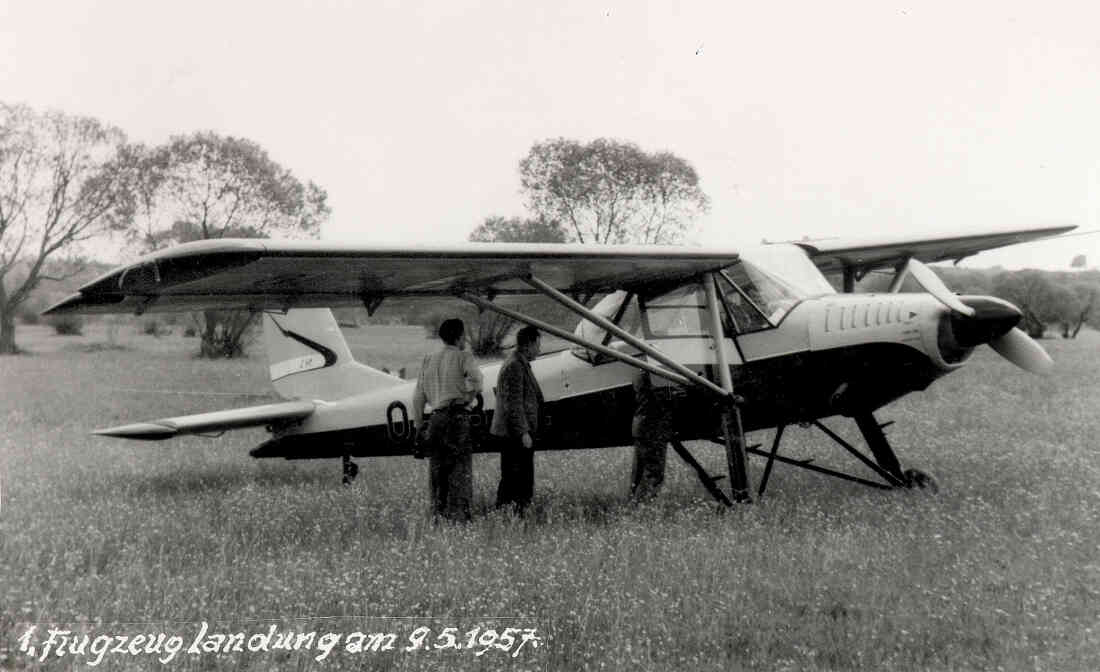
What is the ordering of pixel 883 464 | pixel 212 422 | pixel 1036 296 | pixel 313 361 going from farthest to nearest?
pixel 1036 296 → pixel 313 361 → pixel 212 422 → pixel 883 464

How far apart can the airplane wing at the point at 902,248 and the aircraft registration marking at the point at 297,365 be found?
17.8 ft

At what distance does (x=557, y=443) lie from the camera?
25.6ft

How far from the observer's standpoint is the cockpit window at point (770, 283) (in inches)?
273

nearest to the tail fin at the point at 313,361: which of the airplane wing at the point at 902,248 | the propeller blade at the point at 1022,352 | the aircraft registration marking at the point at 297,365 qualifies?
the aircraft registration marking at the point at 297,365

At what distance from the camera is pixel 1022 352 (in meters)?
6.75

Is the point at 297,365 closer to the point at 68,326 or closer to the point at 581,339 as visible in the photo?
the point at 581,339

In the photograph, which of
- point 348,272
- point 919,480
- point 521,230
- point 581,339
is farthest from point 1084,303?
point 348,272

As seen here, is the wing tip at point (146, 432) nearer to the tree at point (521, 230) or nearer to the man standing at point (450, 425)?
the man standing at point (450, 425)

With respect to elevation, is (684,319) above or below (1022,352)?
above

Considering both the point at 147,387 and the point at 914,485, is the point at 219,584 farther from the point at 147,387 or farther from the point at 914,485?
the point at 147,387

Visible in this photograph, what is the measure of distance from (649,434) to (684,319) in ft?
3.38

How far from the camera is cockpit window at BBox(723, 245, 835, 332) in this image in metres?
6.93

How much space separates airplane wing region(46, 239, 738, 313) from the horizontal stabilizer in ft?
4.92

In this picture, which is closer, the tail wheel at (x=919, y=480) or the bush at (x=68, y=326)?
the tail wheel at (x=919, y=480)
